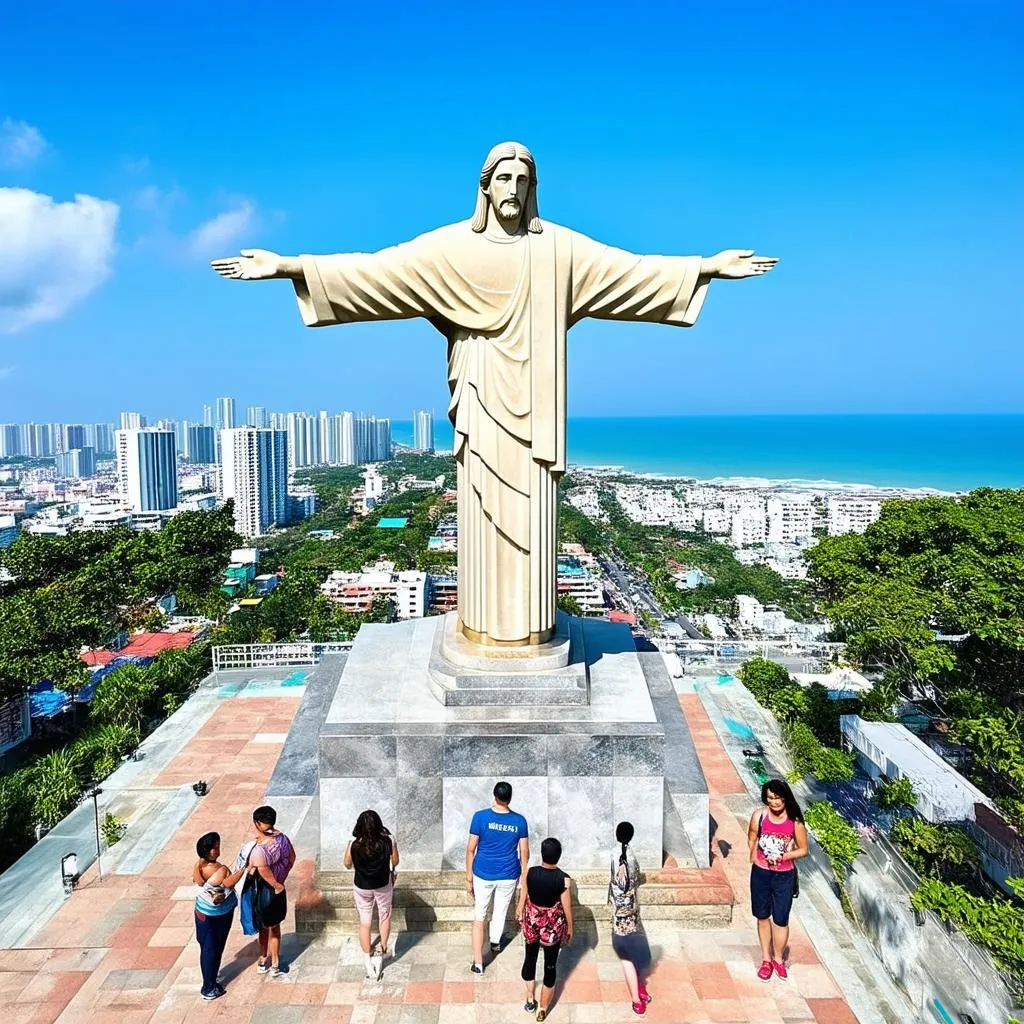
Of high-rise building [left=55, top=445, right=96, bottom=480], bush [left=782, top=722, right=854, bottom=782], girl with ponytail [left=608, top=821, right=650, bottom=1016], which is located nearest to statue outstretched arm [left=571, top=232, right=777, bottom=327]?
girl with ponytail [left=608, top=821, right=650, bottom=1016]

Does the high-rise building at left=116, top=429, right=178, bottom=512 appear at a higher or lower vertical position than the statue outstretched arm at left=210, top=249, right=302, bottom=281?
lower

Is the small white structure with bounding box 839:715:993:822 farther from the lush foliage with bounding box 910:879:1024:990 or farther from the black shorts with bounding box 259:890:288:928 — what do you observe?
the black shorts with bounding box 259:890:288:928

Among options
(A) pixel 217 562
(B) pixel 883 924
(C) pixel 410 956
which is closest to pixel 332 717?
(C) pixel 410 956

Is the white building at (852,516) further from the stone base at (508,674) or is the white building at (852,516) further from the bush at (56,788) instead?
the stone base at (508,674)

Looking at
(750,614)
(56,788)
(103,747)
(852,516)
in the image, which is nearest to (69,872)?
(56,788)

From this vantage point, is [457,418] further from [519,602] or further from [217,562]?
[217,562]

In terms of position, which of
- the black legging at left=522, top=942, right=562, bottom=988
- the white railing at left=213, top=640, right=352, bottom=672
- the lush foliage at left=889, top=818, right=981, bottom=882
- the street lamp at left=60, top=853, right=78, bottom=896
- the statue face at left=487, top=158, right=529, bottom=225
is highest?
the statue face at left=487, top=158, right=529, bottom=225

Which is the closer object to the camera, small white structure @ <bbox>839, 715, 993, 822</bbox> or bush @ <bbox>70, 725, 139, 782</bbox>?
A: small white structure @ <bbox>839, 715, 993, 822</bbox>
